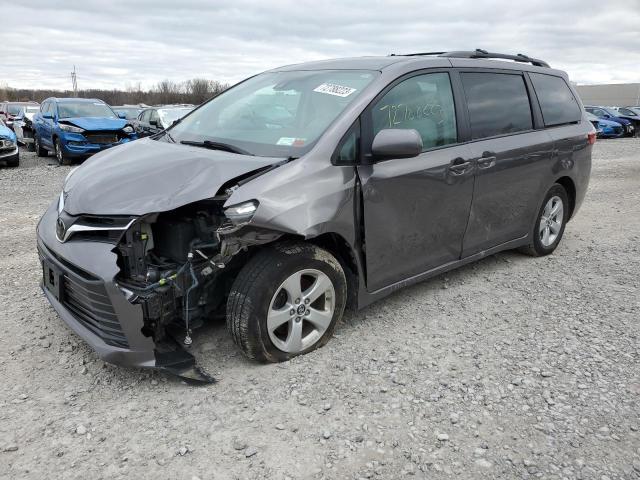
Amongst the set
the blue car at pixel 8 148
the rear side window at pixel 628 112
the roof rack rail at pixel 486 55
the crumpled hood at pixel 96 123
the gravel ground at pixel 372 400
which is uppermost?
the roof rack rail at pixel 486 55

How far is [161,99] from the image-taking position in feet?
185

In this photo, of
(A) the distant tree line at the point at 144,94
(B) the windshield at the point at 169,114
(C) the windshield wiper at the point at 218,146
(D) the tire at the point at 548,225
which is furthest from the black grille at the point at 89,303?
(A) the distant tree line at the point at 144,94

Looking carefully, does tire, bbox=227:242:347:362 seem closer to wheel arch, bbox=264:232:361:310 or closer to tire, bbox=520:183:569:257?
wheel arch, bbox=264:232:361:310

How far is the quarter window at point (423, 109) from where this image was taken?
135 inches

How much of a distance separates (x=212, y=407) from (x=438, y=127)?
2401 millimetres

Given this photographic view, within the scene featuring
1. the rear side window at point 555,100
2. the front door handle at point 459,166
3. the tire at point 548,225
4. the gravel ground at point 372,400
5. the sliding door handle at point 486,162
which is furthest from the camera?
the tire at point 548,225

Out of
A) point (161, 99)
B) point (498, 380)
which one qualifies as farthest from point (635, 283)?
point (161, 99)

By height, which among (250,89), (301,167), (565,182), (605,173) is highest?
(250,89)

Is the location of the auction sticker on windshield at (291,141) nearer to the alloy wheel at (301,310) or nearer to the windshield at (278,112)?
the windshield at (278,112)

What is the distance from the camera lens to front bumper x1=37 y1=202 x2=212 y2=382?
8.87 feet

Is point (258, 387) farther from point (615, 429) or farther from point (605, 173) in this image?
point (605, 173)

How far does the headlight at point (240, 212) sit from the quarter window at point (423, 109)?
40.5 inches

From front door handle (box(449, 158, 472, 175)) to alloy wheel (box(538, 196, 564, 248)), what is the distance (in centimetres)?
153

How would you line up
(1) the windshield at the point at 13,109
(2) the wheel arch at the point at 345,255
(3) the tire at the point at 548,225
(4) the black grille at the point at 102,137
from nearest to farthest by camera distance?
(2) the wheel arch at the point at 345,255
(3) the tire at the point at 548,225
(4) the black grille at the point at 102,137
(1) the windshield at the point at 13,109
